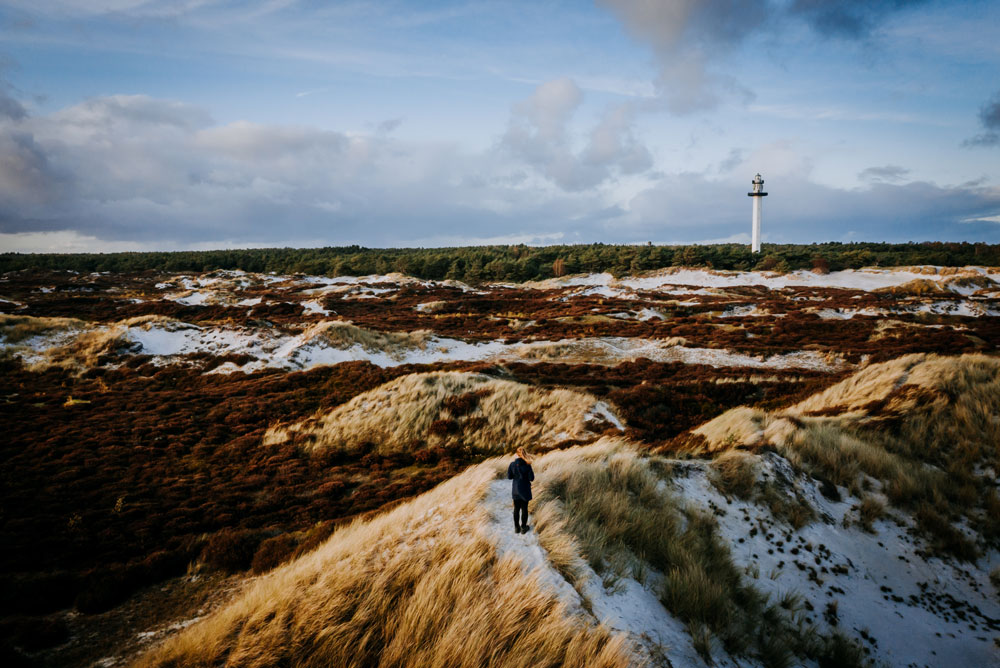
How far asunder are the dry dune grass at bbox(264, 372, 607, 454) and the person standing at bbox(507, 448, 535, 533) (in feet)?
24.9

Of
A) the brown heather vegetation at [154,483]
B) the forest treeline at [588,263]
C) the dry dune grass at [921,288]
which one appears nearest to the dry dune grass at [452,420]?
Result: the brown heather vegetation at [154,483]

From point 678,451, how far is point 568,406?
19.5 ft

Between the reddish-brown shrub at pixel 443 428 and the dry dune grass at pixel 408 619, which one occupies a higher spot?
the dry dune grass at pixel 408 619

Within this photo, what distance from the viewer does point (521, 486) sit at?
5.19m

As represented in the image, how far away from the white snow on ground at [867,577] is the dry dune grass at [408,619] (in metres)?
3.54

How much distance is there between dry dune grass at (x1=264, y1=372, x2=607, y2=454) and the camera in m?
13.8

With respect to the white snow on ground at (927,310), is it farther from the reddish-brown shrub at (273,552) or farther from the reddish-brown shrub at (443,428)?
the reddish-brown shrub at (273,552)

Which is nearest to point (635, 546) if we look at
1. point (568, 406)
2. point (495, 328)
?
point (568, 406)

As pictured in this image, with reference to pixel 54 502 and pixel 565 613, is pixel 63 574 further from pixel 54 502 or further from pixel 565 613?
pixel 565 613

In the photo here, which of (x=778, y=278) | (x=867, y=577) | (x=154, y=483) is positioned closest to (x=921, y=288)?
(x=778, y=278)

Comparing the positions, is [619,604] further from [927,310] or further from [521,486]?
[927,310]

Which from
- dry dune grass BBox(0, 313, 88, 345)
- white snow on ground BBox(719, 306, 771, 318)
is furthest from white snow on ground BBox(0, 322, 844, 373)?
white snow on ground BBox(719, 306, 771, 318)

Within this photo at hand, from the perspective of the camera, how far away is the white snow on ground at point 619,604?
4121mm

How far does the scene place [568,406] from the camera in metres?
14.7
